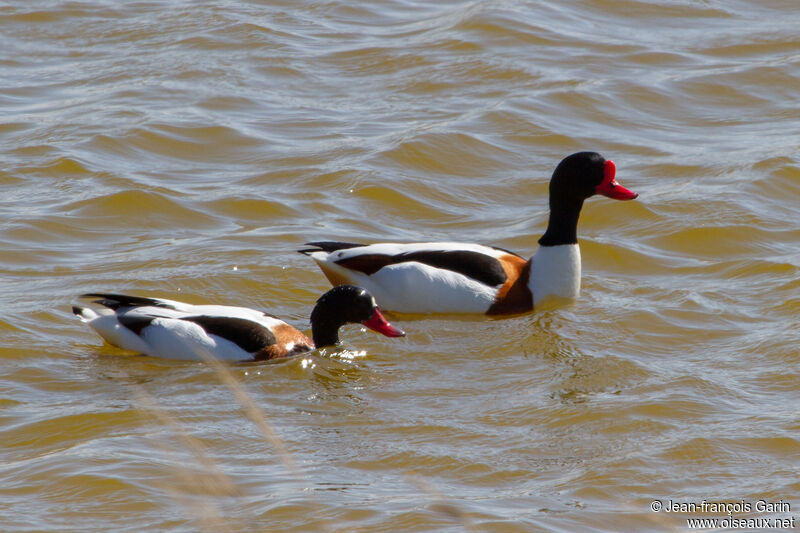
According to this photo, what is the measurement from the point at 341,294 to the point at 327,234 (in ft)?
6.86

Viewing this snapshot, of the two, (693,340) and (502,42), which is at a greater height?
(502,42)

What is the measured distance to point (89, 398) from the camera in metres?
7.47

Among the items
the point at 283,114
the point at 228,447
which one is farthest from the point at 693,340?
the point at 283,114

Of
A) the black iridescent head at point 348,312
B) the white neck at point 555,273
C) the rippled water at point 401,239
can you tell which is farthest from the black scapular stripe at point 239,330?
the white neck at point 555,273

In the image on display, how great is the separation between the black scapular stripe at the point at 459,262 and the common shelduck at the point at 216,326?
2.89ft

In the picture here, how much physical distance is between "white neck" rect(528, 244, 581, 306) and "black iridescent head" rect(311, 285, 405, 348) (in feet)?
4.27

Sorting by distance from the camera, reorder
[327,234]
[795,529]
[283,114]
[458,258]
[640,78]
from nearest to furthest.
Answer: [795,529] < [458,258] < [327,234] < [283,114] < [640,78]

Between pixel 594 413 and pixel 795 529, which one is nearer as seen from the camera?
pixel 795 529

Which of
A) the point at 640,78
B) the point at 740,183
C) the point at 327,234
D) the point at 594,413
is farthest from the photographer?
the point at 640,78

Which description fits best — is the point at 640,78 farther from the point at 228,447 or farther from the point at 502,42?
the point at 228,447

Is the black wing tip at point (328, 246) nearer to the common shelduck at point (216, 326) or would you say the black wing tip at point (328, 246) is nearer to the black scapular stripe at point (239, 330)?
the common shelduck at point (216, 326)

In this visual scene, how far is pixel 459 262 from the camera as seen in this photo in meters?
9.23

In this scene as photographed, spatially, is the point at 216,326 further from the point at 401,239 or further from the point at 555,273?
the point at 401,239

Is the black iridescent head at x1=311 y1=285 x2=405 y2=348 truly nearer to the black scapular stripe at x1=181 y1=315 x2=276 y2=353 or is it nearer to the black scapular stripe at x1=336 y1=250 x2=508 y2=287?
the black scapular stripe at x1=181 y1=315 x2=276 y2=353
